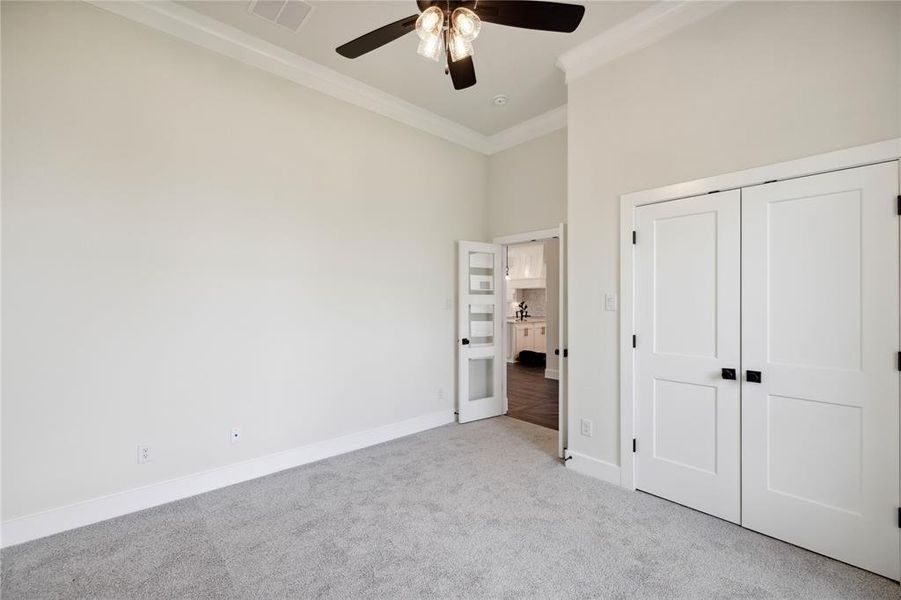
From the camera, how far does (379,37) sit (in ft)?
6.35

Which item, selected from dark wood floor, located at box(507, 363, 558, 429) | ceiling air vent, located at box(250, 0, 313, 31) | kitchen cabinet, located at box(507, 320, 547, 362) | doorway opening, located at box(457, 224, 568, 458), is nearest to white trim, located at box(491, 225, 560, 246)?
doorway opening, located at box(457, 224, 568, 458)

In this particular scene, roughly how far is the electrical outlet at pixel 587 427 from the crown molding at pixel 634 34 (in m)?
2.94

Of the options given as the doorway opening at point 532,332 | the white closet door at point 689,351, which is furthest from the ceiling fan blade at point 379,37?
the doorway opening at point 532,332

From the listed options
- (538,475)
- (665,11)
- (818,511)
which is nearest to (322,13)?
(665,11)

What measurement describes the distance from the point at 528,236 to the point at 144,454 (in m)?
4.00

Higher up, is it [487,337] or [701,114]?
[701,114]

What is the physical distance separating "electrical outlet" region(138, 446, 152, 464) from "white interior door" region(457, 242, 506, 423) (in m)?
2.90

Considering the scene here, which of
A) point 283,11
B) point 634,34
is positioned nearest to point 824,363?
point 634,34

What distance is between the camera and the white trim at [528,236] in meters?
4.27

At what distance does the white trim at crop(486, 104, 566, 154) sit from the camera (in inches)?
164

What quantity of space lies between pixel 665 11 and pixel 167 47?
11.6 ft

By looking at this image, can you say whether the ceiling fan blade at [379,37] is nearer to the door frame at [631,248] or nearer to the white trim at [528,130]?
the door frame at [631,248]

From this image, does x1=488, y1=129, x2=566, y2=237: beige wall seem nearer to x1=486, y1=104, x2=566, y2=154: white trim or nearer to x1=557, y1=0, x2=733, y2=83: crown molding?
x1=486, y1=104, x2=566, y2=154: white trim

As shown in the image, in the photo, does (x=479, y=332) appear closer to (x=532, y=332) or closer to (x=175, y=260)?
(x=175, y=260)
